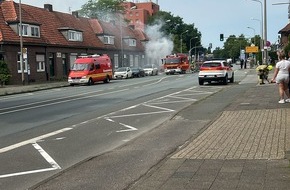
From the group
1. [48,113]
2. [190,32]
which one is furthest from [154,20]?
[48,113]

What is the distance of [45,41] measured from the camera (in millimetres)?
48156

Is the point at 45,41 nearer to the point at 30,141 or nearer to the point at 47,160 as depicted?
the point at 30,141

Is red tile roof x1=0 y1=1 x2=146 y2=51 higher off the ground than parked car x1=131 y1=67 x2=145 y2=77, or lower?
higher

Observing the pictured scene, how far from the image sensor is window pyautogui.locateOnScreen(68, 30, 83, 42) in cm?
5433

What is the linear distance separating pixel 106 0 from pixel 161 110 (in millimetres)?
78814

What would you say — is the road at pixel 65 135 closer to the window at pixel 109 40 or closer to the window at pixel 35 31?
the window at pixel 35 31

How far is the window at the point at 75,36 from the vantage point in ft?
178

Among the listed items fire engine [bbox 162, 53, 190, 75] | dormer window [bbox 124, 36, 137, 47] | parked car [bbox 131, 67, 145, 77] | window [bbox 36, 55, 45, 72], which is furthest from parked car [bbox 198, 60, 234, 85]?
dormer window [bbox 124, 36, 137, 47]

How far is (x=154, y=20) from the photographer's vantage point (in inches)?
4727

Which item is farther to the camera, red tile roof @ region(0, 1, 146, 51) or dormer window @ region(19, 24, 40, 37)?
dormer window @ region(19, 24, 40, 37)

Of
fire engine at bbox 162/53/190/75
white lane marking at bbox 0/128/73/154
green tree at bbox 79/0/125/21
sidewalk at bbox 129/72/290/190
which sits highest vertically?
green tree at bbox 79/0/125/21

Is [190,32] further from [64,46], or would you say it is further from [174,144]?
[174,144]

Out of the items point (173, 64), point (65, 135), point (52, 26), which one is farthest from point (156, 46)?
point (65, 135)

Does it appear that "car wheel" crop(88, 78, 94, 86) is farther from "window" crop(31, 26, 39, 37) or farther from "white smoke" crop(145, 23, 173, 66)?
"white smoke" crop(145, 23, 173, 66)
